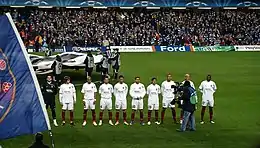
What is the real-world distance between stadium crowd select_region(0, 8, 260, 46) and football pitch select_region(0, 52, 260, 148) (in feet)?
39.5

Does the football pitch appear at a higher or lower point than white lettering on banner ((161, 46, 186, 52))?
lower

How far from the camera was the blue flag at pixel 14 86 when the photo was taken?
9859mm

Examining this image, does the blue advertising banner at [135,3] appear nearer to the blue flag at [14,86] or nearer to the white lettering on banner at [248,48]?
the white lettering on banner at [248,48]

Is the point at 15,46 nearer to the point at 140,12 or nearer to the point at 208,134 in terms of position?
the point at 208,134

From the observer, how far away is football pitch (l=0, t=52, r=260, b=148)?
17734mm

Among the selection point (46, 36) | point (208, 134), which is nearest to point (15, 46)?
point (208, 134)

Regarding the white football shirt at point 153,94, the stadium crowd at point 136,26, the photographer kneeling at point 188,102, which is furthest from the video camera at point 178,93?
the stadium crowd at point 136,26

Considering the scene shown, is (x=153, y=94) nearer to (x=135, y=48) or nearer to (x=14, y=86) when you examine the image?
(x=14, y=86)

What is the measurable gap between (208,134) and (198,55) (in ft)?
86.7

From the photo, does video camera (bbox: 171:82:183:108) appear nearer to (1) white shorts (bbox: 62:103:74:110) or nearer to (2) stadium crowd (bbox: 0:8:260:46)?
(1) white shorts (bbox: 62:103:74:110)

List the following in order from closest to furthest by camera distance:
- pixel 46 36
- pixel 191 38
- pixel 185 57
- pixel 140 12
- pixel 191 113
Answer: pixel 191 113 → pixel 185 57 → pixel 46 36 → pixel 191 38 → pixel 140 12

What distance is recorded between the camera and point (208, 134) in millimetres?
19141

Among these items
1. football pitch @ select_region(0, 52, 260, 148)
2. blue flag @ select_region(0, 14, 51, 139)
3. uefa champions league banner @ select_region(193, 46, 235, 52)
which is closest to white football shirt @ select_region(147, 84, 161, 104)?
football pitch @ select_region(0, 52, 260, 148)

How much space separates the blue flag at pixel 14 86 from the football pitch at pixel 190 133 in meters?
4.34
